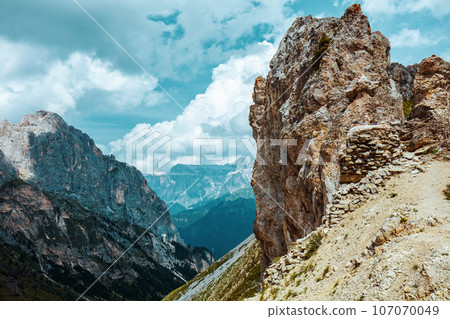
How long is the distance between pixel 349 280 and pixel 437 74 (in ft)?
80.2

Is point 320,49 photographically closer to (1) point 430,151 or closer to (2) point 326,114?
(2) point 326,114

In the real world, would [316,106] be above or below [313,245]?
above

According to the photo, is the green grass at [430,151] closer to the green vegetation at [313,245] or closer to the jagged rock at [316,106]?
the jagged rock at [316,106]

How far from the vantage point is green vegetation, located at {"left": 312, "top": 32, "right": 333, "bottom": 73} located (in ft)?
129

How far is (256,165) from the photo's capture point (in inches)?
2317

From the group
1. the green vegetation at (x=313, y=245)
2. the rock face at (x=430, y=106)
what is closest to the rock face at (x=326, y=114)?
the rock face at (x=430, y=106)

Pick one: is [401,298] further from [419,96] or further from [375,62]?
[375,62]

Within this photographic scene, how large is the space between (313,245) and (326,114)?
22.8 metres

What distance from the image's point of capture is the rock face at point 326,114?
2106 cm

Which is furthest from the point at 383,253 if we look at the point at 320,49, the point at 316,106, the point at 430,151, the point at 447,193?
the point at 320,49

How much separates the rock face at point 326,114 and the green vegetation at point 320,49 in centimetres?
17

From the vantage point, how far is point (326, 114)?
35531 millimetres
